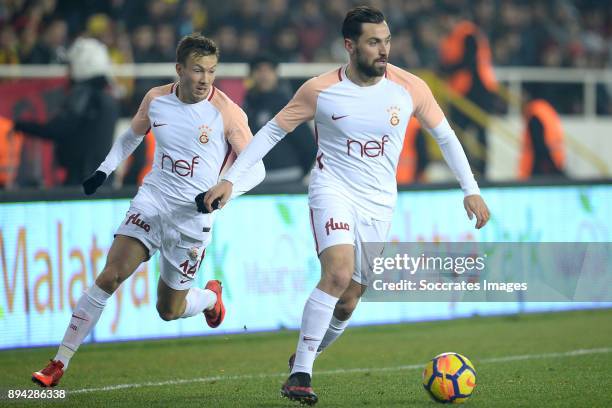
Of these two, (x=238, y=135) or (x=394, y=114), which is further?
(x=238, y=135)

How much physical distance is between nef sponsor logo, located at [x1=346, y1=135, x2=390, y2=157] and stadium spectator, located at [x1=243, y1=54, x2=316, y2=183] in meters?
4.94

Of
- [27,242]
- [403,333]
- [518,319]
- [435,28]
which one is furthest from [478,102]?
[27,242]

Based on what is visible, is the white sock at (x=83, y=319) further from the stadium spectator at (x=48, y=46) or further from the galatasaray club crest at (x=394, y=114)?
the stadium spectator at (x=48, y=46)

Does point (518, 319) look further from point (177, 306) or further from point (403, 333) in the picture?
point (177, 306)

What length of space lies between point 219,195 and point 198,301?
1.98m

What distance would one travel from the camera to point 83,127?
1280cm

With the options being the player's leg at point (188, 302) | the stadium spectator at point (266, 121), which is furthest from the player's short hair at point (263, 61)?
the player's leg at point (188, 302)

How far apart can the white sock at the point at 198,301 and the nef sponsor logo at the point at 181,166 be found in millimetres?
1138

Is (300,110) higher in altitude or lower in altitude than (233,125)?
higher

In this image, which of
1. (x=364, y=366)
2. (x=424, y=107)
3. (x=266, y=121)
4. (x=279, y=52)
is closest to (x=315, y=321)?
(x=424, y=107)

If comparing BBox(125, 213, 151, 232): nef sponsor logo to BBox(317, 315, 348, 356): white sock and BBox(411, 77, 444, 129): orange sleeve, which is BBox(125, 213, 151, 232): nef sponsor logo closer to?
BBox(317, 315, 348, 356): white sock

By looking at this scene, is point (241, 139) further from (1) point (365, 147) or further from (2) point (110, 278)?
(2) point (110, 278)

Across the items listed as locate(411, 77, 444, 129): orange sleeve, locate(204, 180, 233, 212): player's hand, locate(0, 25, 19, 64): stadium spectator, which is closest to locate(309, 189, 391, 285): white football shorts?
locate(204, 180, 233, 212): player's hand

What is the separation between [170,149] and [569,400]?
126 inches
